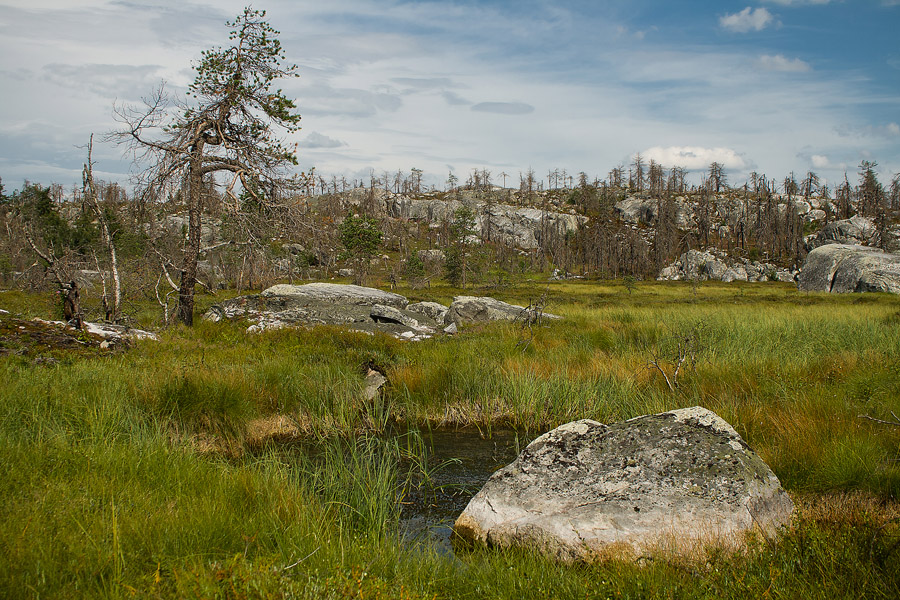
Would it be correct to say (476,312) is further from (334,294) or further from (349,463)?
(349,463)

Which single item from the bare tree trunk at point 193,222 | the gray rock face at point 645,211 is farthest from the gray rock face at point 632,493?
the gray rock face at point 645,211

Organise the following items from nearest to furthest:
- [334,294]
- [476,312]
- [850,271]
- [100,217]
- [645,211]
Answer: [100,217] < [476,312] < [334,294] < [850,271] < [645,211]

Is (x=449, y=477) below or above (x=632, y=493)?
below

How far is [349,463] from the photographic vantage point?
225 inches

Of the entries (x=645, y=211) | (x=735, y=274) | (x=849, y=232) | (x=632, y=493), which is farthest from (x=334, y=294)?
(x=645, y=211)

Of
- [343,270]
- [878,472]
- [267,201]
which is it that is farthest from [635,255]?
[878,472]

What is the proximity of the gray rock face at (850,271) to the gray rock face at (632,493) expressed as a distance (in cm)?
3806

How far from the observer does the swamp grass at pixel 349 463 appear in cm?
295

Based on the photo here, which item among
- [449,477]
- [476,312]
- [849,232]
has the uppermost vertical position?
[849,232]

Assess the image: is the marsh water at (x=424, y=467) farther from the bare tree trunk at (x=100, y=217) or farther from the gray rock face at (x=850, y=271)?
the gray rock face at (x=850, y=271)

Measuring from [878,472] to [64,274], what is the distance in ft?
51.0

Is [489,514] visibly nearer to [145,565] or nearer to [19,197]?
[145,565]

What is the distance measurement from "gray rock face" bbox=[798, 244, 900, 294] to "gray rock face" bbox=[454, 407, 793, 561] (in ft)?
125

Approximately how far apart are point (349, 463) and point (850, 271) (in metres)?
44.5
